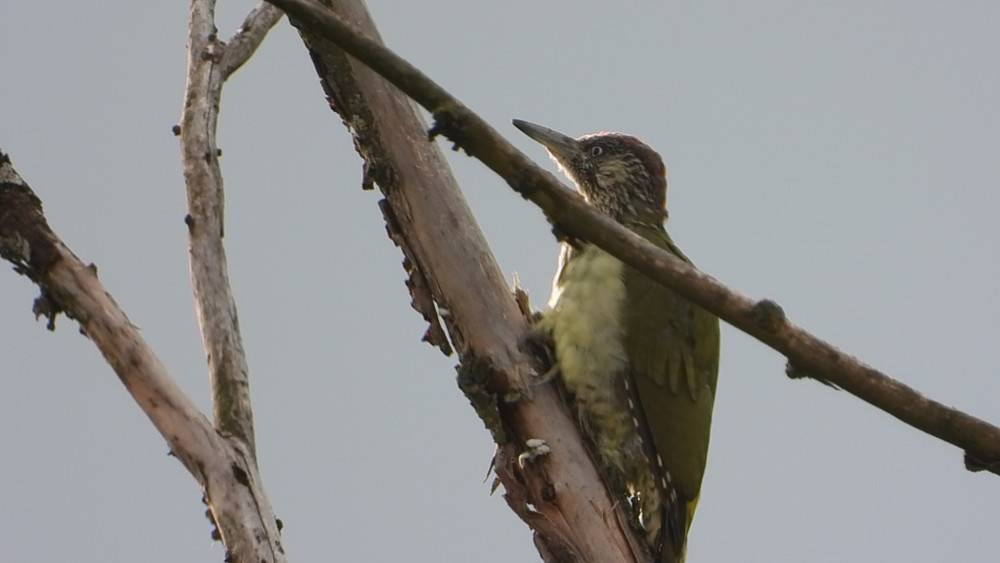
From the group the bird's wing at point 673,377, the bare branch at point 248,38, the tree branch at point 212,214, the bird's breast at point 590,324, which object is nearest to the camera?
the tree branch at point 212,214

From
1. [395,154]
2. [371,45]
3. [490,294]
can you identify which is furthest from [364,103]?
[371,45]

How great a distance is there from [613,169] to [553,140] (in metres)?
0.35

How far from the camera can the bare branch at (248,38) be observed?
192 inches

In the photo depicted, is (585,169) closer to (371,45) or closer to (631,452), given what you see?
(631,452)

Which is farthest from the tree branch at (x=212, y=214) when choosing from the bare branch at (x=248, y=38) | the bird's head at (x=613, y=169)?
the bird's head at (x=613, y=169)

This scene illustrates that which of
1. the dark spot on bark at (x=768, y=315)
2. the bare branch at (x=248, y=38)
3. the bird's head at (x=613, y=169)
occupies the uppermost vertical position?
the bird's head at (x=613, y=169)

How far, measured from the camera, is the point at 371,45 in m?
3.42

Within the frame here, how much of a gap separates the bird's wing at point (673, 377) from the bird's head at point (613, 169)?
1180 millimetres

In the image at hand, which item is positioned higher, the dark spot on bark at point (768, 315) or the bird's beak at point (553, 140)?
the bird's beak at point (553, 140)

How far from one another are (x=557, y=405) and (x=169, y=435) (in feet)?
5.95

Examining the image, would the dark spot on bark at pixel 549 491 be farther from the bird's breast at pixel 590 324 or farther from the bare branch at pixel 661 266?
the bare branch at pixel 661 266

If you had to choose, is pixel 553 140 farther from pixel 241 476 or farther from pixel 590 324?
pixel 241 476

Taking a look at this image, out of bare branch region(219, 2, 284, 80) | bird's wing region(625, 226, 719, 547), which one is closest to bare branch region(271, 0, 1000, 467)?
bare branch region(219, 2, 284, 80)

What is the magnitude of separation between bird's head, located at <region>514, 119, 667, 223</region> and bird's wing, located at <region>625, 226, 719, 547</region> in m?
1.18
